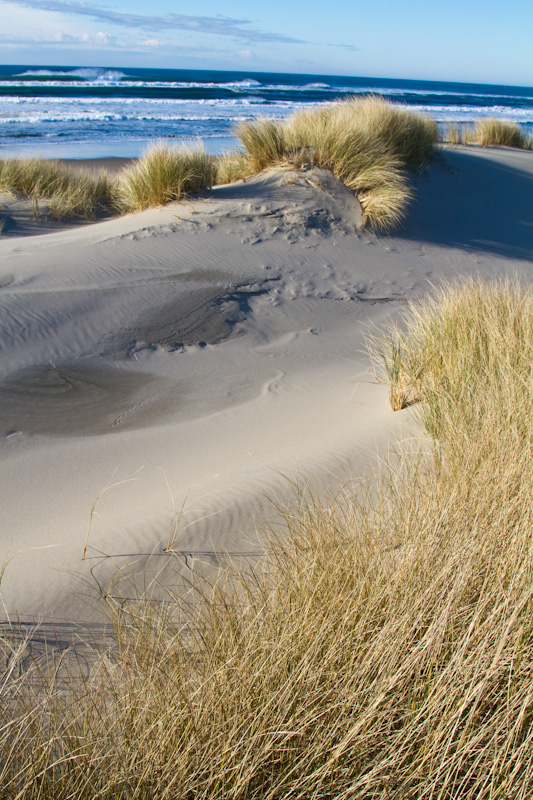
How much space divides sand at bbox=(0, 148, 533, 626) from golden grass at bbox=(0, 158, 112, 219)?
2.17 ft

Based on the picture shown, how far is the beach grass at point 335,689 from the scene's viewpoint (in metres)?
1.27

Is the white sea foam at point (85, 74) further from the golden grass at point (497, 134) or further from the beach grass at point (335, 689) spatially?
the beach grass at point (335, 689)

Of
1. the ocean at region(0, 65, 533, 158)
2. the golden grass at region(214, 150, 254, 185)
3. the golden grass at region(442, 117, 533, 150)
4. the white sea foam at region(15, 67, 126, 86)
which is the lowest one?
the golden grass at region(214, 150, 254, 185)

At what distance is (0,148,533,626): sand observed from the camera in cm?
265

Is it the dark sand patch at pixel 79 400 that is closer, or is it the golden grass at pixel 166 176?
the dark sand patch at pixel 79 400

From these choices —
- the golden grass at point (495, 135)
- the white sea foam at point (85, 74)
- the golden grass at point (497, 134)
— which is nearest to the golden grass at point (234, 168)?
the golden grass at point (495, 135)

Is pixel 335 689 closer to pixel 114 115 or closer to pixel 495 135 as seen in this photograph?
pixel 495 135

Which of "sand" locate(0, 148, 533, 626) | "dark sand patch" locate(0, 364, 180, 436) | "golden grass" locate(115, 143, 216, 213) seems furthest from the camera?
"golden grass" locate(115, 143, 216, 213)

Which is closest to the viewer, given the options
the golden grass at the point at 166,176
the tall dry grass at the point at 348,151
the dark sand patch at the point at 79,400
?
the dark sand patch at the point at 79,400

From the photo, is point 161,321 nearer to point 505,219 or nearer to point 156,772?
point 156,772

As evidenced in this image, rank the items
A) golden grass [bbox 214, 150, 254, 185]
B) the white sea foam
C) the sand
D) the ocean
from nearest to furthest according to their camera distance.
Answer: the sand, golden grass [bbox 214, 150, 254, 185], the ocean, the white sea foam

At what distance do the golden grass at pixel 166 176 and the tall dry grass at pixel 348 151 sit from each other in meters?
0.97

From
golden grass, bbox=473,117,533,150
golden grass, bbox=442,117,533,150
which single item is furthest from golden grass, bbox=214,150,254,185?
Answer: golden grass, bbox=473,117,533,150

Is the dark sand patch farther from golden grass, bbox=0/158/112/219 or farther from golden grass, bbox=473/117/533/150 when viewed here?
golden grass, bbox=473/117/533/150
